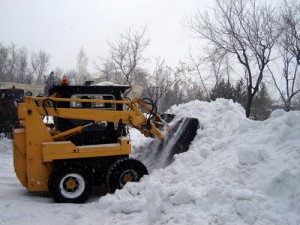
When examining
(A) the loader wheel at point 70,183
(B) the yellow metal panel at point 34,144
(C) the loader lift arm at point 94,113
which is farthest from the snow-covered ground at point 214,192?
(C) the loader lift arm at point 94,113

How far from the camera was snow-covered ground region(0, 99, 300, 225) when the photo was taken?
15.2ft

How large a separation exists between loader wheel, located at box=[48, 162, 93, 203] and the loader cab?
0.70m

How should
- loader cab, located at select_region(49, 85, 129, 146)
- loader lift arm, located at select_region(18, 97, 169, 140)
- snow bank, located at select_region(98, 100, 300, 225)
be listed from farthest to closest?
loader cab, located at select_region(49, 85, 129, 146), loader lift arm, located at select_region(18, 97, 169, 140), snow bank, located at select_region(98, 100, 300, 225)

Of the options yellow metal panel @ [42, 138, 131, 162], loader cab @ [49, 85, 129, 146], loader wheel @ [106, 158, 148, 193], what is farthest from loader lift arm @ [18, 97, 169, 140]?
loader wheel @ [106, 158, 148, 193]

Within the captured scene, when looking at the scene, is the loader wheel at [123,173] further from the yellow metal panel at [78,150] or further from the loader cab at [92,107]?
the loader cab at [92,107]

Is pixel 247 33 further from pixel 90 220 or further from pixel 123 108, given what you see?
pixel 90 220

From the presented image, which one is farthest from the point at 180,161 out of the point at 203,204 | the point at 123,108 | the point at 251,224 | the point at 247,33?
the point at 247,33

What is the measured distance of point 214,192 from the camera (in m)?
5.06

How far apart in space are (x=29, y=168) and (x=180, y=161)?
2.83 m

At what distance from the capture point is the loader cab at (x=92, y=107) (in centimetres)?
710

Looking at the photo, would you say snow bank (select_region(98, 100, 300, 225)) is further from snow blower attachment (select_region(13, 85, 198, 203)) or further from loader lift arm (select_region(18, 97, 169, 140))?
loader lift arm (select_region(18, 97, 169, 140))

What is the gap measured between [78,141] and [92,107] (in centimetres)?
73

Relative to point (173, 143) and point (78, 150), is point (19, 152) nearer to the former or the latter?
point (78, 150)

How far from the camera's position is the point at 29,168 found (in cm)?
655
